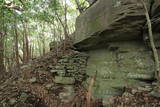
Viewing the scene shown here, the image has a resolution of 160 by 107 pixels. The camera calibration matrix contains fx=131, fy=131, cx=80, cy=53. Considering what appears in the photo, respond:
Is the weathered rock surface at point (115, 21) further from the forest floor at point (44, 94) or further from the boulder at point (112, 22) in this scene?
the forest floor at point (44, 94)

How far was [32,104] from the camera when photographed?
4035mm

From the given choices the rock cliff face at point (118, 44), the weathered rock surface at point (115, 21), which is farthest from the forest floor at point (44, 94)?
the weathered rock surface at point (115, 21)

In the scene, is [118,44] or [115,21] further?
[118,44]

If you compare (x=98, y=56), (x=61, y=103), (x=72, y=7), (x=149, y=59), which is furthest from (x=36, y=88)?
(x=72, y=7)

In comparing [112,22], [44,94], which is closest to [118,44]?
[112,22]

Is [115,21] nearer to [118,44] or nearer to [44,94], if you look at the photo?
[118,44]

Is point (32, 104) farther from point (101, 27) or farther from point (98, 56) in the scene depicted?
point (101, 27)

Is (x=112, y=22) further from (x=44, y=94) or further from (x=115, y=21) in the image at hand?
(x=44, y=94)

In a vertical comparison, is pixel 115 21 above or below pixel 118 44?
above

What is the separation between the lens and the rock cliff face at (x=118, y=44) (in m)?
3.73

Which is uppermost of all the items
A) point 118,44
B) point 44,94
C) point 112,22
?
point 112,22

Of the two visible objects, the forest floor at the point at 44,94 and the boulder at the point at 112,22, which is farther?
the boulder at the point at 112,22

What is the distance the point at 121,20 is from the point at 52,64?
3.07 metres

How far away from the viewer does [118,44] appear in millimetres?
4445
